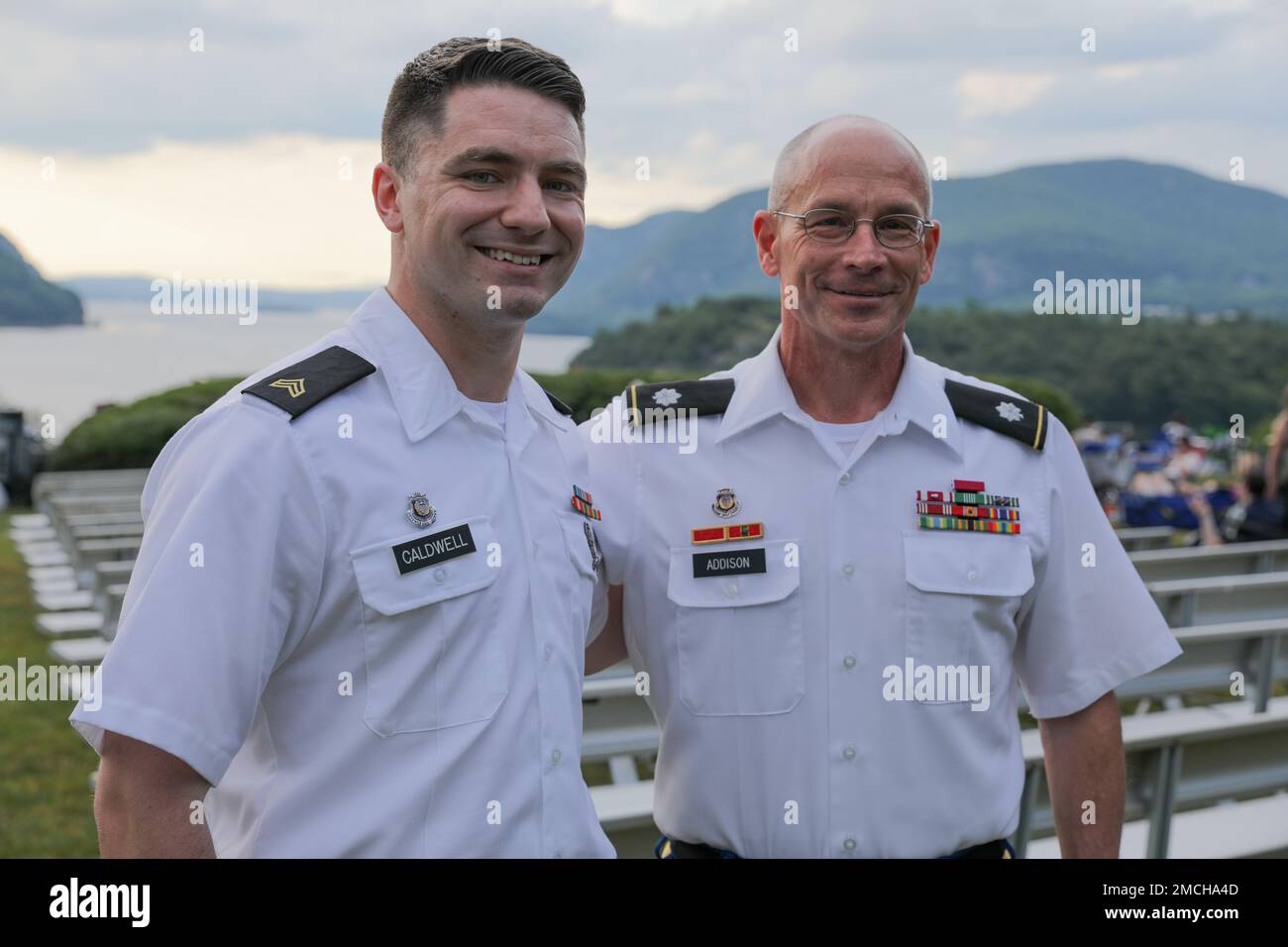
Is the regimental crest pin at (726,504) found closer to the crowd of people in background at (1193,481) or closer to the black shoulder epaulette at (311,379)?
the black shoulder epaulette at (311,379)

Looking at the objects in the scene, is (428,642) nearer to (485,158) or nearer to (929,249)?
(485,158)

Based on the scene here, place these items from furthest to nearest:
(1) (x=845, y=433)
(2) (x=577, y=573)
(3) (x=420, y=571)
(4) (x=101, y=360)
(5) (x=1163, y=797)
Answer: (4) (x=101, y=360), (5) (x=1163, y=797), (1) (x=845, y=433), (2) (x=577, y=573), (3) (x=420, y=571)

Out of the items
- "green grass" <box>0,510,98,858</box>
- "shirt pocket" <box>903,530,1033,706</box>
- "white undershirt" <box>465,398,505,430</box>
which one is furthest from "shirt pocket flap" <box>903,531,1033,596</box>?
"green grass" <box>0,510,98,858</box>

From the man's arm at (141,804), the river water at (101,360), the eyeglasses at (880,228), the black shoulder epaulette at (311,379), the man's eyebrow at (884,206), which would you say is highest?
the river water at (101,360)

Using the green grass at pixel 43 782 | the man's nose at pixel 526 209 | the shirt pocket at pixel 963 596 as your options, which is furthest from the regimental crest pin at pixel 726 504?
the green grass at pixel 43 782

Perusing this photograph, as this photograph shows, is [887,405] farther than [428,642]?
Yes

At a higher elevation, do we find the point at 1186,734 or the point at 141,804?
the point at 141,804

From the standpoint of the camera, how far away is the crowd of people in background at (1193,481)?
299 inches

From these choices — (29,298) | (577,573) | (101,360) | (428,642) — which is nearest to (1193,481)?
(101,360)

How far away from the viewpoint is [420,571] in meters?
1.62

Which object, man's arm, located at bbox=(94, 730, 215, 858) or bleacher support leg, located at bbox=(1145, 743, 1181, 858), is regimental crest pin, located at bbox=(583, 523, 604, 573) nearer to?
man's arm, located at bbox=(94, 730, 215, 858)

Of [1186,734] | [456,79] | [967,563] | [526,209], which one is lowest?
[1186,734]

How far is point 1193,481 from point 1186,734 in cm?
1447
